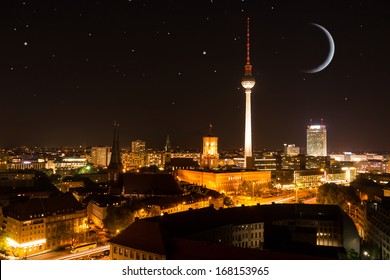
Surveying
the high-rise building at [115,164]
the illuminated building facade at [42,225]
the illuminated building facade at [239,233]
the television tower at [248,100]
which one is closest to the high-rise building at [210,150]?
the television tower at [248,100]

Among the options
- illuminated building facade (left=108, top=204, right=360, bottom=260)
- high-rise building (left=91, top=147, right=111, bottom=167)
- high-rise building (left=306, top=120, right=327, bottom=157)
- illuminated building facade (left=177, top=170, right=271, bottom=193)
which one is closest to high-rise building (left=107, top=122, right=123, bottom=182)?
illuminated building facade (left=177, top=170, right=271, bottom=193)

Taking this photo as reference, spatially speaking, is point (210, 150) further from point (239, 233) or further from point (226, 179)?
point (239, 233)

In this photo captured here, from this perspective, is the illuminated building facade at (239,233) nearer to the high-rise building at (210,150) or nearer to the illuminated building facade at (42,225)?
the illuminated building facade at (42,225)

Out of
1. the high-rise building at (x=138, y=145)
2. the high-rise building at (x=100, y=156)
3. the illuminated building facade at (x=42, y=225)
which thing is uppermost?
the high-rise building at (x=138, y=145)

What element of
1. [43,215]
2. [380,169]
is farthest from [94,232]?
[380,169]

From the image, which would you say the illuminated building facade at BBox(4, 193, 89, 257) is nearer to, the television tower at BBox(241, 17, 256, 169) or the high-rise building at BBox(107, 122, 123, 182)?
the high-rise building at BBox(107, 122, 123, 182)
